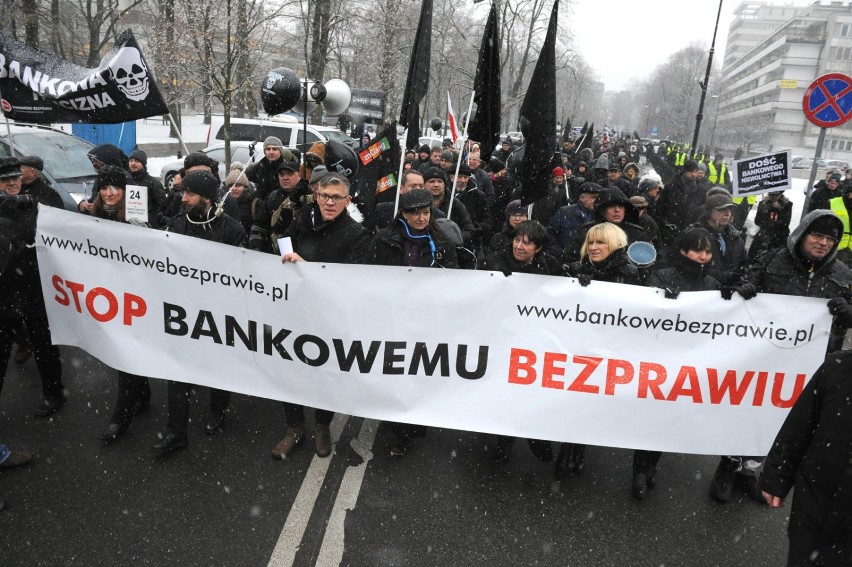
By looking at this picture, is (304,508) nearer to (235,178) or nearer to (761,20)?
(235,178)

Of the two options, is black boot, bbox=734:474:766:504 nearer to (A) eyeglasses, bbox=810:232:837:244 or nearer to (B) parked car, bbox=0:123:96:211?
(A) eyeglasses, bbox=810:232:837:244

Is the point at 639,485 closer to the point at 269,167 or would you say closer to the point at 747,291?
the point at 747,291

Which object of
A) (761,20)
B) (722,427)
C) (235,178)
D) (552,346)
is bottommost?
(722,427)

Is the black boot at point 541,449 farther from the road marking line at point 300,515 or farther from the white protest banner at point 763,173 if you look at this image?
the white protest banner at point 763,173

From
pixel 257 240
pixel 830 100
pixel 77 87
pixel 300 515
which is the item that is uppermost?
pixel 830 100

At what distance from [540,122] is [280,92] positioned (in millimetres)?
3547

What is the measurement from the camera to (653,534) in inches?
140

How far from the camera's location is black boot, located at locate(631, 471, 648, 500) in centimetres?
388

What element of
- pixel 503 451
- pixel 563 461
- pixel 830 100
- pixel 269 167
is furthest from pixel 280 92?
pixel 830 100

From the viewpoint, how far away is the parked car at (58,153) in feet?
26.5

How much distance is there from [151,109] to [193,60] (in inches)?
455

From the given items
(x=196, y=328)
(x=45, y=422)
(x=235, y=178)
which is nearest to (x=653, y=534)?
(x=196, y=328)

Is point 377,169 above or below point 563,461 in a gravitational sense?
above

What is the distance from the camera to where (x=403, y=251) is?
4176 millimetres
